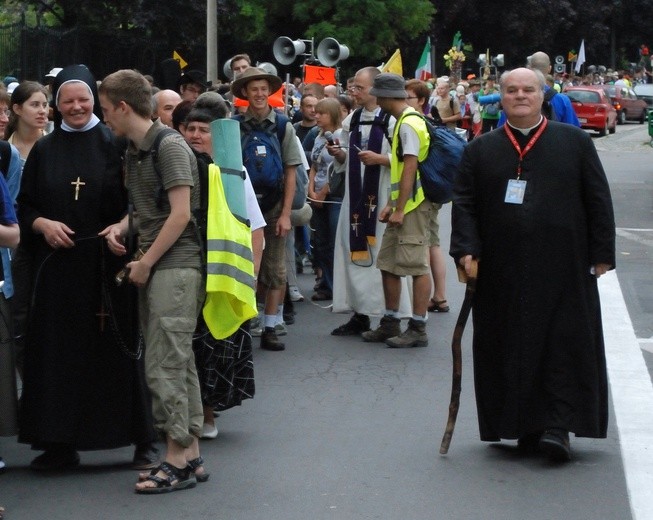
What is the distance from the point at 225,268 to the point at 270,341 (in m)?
3.63

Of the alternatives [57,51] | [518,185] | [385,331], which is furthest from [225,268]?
[57,51]

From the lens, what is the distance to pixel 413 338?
9.57 metres

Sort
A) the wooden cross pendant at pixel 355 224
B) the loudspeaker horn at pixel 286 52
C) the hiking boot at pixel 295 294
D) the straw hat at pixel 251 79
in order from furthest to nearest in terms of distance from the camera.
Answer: the loudspeaker horn at pixel 286 52
the hiking boot at pixel 295 294
the wooden cross pendant at pixel 355 224
the straw hat at pixel 251 79

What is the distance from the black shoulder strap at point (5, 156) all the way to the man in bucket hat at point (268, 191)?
9.49 feet

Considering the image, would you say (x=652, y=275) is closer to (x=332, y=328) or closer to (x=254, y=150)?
(x=332, y=328)

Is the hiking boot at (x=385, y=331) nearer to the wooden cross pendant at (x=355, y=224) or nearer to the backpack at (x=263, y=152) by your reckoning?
the wooden cross pendant at (x=355, y=224)

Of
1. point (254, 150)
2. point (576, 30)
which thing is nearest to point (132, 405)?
point (254, 150)

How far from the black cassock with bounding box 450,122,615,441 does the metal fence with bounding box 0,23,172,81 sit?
17496mm

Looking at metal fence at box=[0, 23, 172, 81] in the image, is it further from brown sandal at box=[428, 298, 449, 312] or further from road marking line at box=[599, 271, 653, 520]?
road marking line at box=[599, 271, 653, 520]

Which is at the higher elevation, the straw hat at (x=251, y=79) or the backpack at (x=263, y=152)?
the straw hat at (x=251, y=79)

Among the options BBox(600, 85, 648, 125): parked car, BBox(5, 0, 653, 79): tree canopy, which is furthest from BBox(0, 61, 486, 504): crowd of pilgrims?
BBox(600, 85, 648, 125): parked car

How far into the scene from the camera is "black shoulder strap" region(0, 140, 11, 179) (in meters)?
6.36

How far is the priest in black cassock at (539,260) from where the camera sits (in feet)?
21.4

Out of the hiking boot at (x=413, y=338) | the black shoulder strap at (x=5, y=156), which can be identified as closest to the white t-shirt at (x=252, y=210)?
the black shoulder strap at (x=5, y=156)
